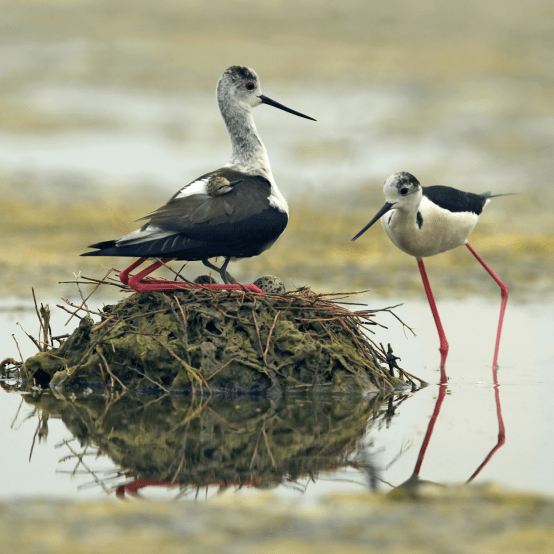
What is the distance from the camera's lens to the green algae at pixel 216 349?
653 centimetres

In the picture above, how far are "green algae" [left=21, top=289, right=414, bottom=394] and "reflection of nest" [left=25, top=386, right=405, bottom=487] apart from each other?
0.60 ft

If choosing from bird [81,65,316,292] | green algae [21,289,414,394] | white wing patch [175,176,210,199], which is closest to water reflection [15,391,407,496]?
green algae [21,289,414,394]

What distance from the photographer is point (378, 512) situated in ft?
14.0

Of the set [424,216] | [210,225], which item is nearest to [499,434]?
[210,225]

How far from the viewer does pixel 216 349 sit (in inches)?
259

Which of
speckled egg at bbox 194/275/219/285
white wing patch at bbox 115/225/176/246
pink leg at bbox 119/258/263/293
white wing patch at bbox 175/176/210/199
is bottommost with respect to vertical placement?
pink leg at bbox 119/258/263/293

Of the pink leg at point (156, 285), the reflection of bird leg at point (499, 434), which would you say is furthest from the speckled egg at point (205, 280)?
the reflection of bird leg at point (499, 434)

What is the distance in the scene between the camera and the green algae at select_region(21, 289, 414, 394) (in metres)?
6.53

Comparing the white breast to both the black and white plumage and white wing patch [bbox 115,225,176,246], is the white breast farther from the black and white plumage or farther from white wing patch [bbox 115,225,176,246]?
white wing patch [bbox 115,225,176,246]

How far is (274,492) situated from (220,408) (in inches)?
65.6

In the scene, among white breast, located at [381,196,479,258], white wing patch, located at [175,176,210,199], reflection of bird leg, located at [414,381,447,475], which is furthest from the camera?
white breast, located at [381,196,479,258]

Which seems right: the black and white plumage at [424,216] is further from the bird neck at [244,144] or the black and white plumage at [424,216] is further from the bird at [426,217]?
the bird neck at [244,144]

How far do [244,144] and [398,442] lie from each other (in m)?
2.88

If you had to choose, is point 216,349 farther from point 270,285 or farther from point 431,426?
point 431,426
